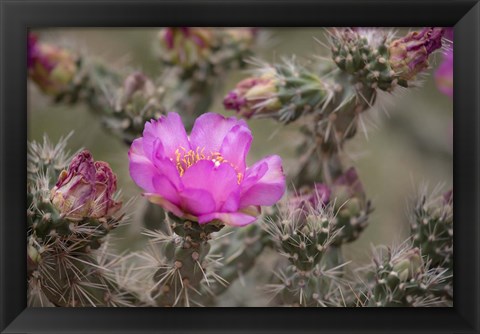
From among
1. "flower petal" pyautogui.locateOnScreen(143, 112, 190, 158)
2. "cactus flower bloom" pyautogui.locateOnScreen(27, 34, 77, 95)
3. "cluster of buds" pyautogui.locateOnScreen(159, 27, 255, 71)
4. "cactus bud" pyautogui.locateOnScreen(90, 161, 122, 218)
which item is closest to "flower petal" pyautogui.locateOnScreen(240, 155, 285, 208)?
"flower petal" pyautogui.locateOnScreen(143, 112, 190, 158)

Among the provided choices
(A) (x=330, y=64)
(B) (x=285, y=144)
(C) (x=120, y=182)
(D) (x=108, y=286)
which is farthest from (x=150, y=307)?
(A) (x=330, y=64)

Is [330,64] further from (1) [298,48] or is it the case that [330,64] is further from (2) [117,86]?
(2) [117,86]

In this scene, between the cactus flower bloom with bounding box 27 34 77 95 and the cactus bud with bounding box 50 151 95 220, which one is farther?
the cactus flower bloom with bounding box 27 34 77 95

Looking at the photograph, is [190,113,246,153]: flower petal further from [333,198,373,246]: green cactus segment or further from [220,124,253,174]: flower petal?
[333,198,373,246]: green cactus segment

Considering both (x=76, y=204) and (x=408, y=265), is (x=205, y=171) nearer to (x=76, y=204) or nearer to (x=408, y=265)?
(x=76, y=204)
